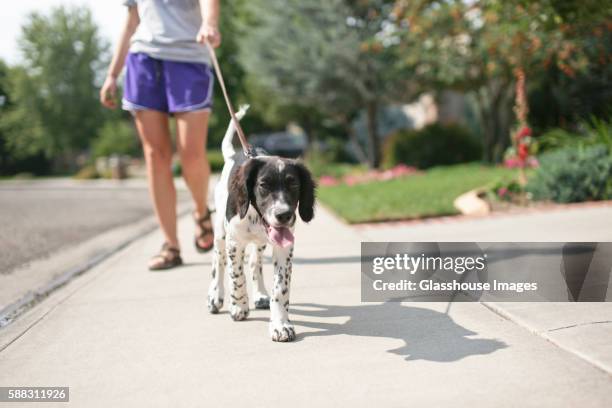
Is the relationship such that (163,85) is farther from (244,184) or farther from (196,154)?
(244,184)

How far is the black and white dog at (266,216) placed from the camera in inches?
121

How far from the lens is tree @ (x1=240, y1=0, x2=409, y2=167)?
690 inches

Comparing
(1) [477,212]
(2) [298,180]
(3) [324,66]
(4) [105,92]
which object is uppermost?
(3) [324,66]

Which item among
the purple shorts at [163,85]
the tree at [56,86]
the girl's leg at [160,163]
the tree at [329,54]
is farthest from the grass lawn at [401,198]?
the tree at [56,86]

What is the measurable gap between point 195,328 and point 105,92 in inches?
106

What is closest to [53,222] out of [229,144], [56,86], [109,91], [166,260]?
[109,91]

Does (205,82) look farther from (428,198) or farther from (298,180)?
(428,198)

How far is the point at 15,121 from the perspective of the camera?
130 feet

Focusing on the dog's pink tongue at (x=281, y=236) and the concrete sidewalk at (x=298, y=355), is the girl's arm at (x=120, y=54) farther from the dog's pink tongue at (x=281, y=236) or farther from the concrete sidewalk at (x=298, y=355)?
the dog's pink tongue at (x=281, y=236)

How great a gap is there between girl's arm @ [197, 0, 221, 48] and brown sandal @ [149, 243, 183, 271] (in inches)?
69.9

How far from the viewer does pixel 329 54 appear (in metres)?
17.5

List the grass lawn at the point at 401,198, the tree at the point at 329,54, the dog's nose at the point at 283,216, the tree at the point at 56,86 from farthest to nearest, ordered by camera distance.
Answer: the tree at the point at 56,86 < the tree at the point at 329,54 < the grass lawn at the point at 401,198 < the dog's nose at the point at 283,216

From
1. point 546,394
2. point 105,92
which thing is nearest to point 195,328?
point 546,394

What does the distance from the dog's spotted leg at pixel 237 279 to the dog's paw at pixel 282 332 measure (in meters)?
0.42
